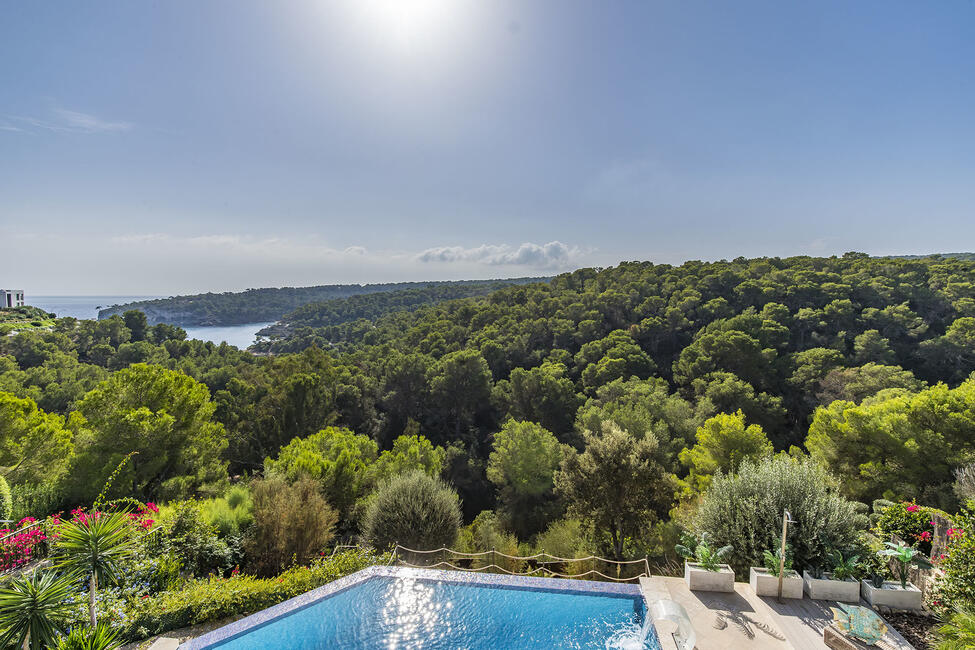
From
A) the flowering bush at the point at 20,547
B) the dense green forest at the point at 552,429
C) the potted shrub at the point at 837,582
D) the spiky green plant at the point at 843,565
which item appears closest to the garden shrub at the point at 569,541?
the dense green forest at the point at 552,429

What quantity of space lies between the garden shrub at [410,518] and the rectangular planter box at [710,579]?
20.5 ft

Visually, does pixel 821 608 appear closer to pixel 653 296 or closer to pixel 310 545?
pixel 310 545

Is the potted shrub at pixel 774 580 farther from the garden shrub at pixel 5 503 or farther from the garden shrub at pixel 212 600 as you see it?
the garden shrub at pixel 5 503

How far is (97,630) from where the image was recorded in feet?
15.0

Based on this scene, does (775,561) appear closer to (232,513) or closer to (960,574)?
(960,574)

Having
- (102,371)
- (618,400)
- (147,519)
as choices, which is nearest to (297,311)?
(102,371)

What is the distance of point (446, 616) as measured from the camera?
7266mm

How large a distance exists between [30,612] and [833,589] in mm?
10439

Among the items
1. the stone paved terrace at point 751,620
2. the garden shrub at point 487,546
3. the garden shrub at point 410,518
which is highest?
the stone paved terrace at point 751,620

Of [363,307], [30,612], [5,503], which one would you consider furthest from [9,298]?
[30,612]

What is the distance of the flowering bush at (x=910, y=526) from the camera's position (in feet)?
24.1

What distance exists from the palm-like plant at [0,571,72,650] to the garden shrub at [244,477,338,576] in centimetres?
504

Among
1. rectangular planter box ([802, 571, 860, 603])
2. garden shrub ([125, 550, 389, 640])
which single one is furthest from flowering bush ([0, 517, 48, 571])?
rectangular planter box ([802, 571, 860, 603])

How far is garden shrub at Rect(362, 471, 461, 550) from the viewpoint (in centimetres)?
1066
